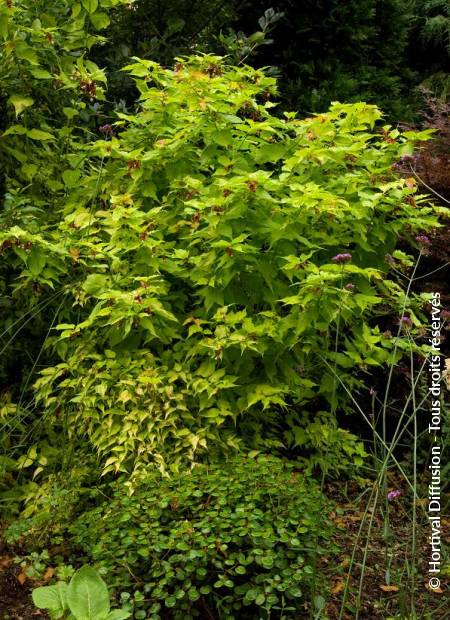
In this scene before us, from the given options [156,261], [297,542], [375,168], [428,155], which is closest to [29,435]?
[156,261]

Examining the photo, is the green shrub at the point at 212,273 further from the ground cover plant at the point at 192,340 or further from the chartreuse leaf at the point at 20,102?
the chartreuse leaf at the point at 20,102

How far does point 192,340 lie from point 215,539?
106 centimetres

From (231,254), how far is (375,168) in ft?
3.18

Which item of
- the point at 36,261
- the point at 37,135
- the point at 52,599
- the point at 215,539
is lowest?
the point at 215,539

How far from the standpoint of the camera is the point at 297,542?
96.8 inches

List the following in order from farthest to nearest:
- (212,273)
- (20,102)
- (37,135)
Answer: (37,135)
(20,102)
(212,273)

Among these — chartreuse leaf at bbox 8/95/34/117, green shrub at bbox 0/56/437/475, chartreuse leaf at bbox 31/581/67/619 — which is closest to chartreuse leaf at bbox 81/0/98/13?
green shrub at bbox 0/56/437/475

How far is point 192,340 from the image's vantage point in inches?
130

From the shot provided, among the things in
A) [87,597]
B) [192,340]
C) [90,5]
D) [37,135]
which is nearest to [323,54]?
[90,5]

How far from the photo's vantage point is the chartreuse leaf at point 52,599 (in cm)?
189

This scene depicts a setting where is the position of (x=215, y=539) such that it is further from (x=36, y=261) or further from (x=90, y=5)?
(x=90, y=5)

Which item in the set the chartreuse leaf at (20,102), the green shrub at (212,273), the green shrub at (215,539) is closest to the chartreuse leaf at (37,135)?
the chartreuse leaf at (20,102)

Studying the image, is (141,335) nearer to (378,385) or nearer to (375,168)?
(375,168)

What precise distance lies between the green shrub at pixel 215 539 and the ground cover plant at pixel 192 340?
0.03ft
